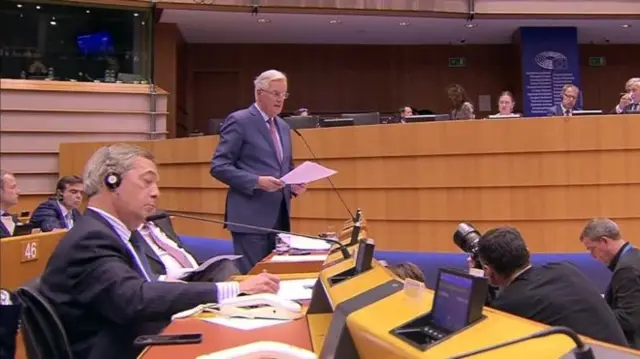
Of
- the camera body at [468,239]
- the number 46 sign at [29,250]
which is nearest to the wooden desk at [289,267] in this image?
the camera body at [468,239]

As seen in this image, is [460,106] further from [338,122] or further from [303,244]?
[303,244]

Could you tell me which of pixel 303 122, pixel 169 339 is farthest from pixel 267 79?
pixel 303 122

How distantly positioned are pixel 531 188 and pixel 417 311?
3593 mm

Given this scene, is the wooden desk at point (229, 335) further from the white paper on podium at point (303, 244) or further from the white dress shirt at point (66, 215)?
the white dress shirt at point (66, 215)

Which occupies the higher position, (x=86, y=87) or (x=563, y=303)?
(x=86, y=87)

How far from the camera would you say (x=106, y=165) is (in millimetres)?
1499

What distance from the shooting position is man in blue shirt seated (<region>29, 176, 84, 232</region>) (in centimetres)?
470

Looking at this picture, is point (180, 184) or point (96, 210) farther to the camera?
point (180, 184)

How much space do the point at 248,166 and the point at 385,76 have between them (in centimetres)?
730

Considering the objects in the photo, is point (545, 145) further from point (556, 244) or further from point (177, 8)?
point (177, 8)

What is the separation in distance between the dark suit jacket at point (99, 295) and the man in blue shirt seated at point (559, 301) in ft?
2.86

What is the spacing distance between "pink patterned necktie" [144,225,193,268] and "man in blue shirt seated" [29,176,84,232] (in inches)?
100.0

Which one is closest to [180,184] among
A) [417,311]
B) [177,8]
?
[177,8]

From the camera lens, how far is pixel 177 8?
7277mm
